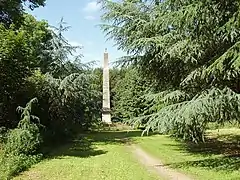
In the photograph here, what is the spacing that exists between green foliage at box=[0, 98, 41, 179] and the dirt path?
14.0ft

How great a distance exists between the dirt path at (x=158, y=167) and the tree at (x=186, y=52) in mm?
1313

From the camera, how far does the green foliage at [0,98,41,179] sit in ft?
42.7

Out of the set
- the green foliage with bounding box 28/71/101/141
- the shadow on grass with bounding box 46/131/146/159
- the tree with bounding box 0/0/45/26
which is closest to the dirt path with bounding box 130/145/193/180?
the shadow on grass with bounding box 46/131/146/159

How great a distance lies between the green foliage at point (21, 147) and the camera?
1302 centimetres

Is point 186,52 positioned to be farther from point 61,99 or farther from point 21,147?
point 61,99

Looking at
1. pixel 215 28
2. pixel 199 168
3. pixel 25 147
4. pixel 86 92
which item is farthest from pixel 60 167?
pixel 86 92

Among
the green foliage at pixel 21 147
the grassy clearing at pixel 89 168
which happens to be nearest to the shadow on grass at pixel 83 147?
the grassy clearing at pixel 89 168

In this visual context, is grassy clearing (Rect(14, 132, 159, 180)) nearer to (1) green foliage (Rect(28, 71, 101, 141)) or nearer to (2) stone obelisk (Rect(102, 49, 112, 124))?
(1) green foliage (Rect(28, 71, 101, 141))

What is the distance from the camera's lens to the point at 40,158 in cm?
1577

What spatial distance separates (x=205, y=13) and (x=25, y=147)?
8357 millimetres

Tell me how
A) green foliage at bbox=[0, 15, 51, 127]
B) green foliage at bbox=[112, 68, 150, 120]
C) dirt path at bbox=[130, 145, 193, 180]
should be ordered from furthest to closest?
1. green foliage at bbox=[112, 68, 150, 120]
2. green foliage at bbox=[0, 15, 51, 127]
3. dirt path at bbox=[130, 145, 193, 180]

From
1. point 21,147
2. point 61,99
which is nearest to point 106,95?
point 61,99

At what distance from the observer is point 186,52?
14742 mm

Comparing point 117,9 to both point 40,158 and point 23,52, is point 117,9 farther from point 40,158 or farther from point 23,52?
point 40,158
